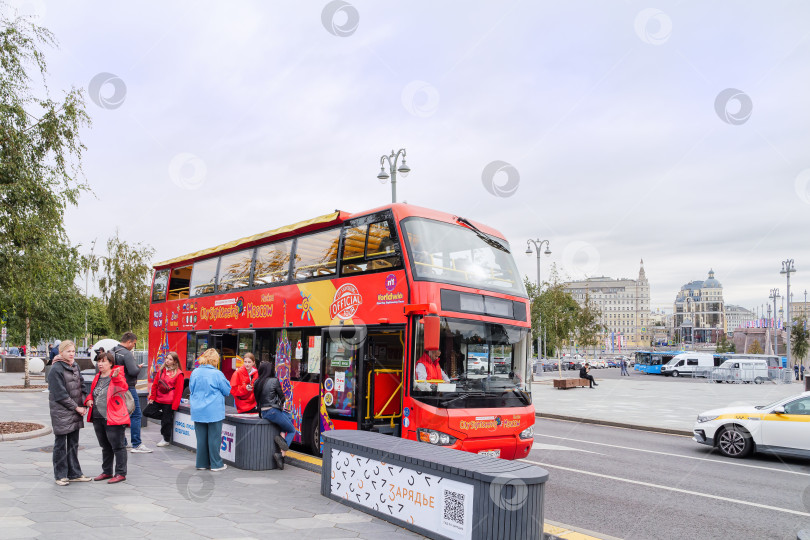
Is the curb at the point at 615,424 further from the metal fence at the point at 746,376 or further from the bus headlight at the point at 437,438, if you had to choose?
the metal fence at the point at 746,376

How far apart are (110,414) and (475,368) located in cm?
466

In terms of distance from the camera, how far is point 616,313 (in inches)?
6885

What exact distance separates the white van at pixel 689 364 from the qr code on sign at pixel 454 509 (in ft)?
202

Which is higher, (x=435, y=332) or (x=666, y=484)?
(x=435, y=332)

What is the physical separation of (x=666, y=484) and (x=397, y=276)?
5093 mm

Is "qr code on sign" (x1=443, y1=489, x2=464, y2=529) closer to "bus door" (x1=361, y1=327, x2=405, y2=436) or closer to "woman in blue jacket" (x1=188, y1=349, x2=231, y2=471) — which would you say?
"bus door" (x1=361, y1=327, x2=405, y2=436)

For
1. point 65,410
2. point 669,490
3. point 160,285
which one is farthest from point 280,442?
point 160,285

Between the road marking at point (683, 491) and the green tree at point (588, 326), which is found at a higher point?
the green tree at point (588, 326)

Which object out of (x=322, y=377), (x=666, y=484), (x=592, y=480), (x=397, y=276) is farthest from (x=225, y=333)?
(x=666, y=484)

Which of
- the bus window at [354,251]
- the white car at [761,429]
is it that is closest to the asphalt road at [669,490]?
Result: the white car at [761,429]

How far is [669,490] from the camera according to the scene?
8797 mm

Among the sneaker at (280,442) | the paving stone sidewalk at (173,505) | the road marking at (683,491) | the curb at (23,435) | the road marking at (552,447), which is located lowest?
the road marking at (552,447)

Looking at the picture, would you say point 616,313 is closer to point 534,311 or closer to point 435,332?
point 534,311

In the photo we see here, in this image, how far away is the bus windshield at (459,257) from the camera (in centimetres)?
874
